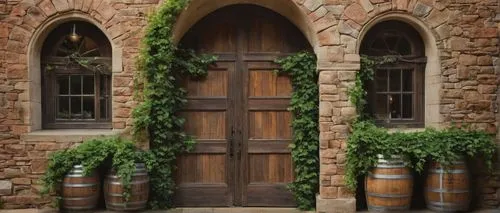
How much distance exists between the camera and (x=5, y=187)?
5.61 meters

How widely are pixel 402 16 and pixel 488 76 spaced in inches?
57.7

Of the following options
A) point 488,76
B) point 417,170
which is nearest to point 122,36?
point 417,170

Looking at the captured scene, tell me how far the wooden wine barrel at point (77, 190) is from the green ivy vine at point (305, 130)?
2719 mm

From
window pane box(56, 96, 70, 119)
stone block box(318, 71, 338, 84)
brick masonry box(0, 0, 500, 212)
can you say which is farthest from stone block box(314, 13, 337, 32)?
window pane box(56, 96, 70, 119)

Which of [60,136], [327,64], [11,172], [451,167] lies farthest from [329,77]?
[11,172]

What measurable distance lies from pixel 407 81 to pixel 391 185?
1677 millimetres

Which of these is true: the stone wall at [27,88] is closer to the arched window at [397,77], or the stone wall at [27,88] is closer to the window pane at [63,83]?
the window pane at [63,83]

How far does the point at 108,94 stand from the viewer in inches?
236

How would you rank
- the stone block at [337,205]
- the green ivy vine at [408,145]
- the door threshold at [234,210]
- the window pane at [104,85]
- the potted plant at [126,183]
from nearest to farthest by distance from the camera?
1. the potted plant at [126,183]
2. the green ivy vine at [408,145]
3. the stone block at [337,205]
4. the door threshold at [234,210]
5. the window pane at [104,85]

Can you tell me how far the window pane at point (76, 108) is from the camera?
19.7ft

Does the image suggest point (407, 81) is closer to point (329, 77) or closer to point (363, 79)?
point (363, 79)

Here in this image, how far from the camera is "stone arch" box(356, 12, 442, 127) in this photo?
5750 mm

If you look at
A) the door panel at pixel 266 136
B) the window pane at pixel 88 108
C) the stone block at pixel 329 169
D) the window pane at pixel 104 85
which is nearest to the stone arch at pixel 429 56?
the door panel at pixel 266 136

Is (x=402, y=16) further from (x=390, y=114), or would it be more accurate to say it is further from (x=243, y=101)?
(x=243, y=101)
